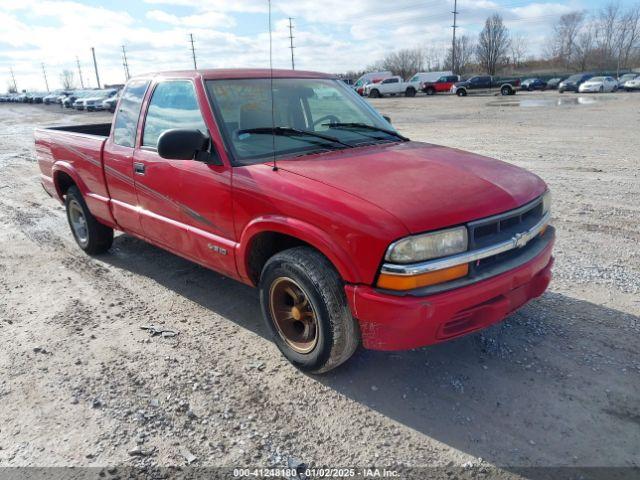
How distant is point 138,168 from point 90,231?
1.64 meters

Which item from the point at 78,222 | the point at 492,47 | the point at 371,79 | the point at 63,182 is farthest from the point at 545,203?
the point at 492,47

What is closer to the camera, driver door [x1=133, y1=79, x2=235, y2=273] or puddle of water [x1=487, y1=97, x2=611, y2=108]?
driver door [x1=133, y1=79, x2=235, y2=273]

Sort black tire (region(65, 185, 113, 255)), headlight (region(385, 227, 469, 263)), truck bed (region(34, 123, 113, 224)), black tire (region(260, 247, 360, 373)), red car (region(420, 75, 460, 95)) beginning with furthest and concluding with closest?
red car (region(420, 75, 460, 95)) → black tire (region(65, 185, 113, 255)) → truck bed (region(34, 123, 113, 224)) → black tire (region(260, 247, 360, 373)) → headlight (region(385, 227, 469, 263))

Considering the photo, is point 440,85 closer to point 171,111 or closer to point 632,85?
point 632,85

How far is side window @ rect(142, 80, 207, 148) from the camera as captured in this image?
3.65 metres

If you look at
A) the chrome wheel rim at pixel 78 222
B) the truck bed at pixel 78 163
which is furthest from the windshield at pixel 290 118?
the chrome wheel rim at pixel 78 222

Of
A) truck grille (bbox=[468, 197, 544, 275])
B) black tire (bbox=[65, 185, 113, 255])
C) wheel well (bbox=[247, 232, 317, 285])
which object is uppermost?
truck grille (bbox=[468, 197, 544, 275])

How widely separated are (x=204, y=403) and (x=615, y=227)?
4.96 meters

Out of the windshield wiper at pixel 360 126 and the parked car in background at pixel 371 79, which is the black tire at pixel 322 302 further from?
the parked car in background at pixel 371 79

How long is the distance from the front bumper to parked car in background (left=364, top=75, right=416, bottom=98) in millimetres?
42846

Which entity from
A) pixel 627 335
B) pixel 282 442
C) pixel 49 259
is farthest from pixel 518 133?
pixel 282 442

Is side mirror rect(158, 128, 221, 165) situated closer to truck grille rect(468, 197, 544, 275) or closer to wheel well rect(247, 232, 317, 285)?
wheel well rect(247, 232, 317, 285)

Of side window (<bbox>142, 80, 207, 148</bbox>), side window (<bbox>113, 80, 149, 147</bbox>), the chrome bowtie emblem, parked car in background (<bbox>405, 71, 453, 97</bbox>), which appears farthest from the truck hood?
parked car in background (<bbox>405, 71, 453, 97</bbox>)

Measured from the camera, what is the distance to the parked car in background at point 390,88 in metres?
43.2
